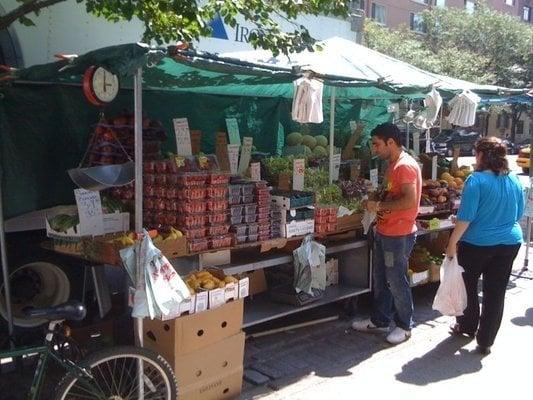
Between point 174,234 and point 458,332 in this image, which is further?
point 458,332

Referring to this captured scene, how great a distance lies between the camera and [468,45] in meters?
35.2

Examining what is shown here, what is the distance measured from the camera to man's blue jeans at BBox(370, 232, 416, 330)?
4.91m

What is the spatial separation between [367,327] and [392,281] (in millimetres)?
642

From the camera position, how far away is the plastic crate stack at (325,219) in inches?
208

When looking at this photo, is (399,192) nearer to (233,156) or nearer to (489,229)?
(489,229)

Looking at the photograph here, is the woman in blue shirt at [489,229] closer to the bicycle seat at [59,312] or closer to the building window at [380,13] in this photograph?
the bicycle seat at [59,312]

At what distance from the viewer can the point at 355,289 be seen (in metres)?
5.83

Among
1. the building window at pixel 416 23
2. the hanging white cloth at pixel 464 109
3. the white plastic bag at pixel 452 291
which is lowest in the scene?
the white plastic bag at pixel 452 291

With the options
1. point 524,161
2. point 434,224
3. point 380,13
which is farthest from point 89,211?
point 380,13

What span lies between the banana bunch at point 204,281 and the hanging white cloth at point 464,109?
3.61 metres

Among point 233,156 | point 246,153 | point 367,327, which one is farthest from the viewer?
point 246,153

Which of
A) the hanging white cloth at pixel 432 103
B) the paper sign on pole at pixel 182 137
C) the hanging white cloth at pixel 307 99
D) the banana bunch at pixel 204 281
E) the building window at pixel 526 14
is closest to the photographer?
the banana bunch at pixel 204 281

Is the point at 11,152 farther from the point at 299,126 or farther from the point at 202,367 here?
the point at 299,126

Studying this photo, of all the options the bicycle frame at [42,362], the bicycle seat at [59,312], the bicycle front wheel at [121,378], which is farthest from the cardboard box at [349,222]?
the bicycle frame at [42,362]
